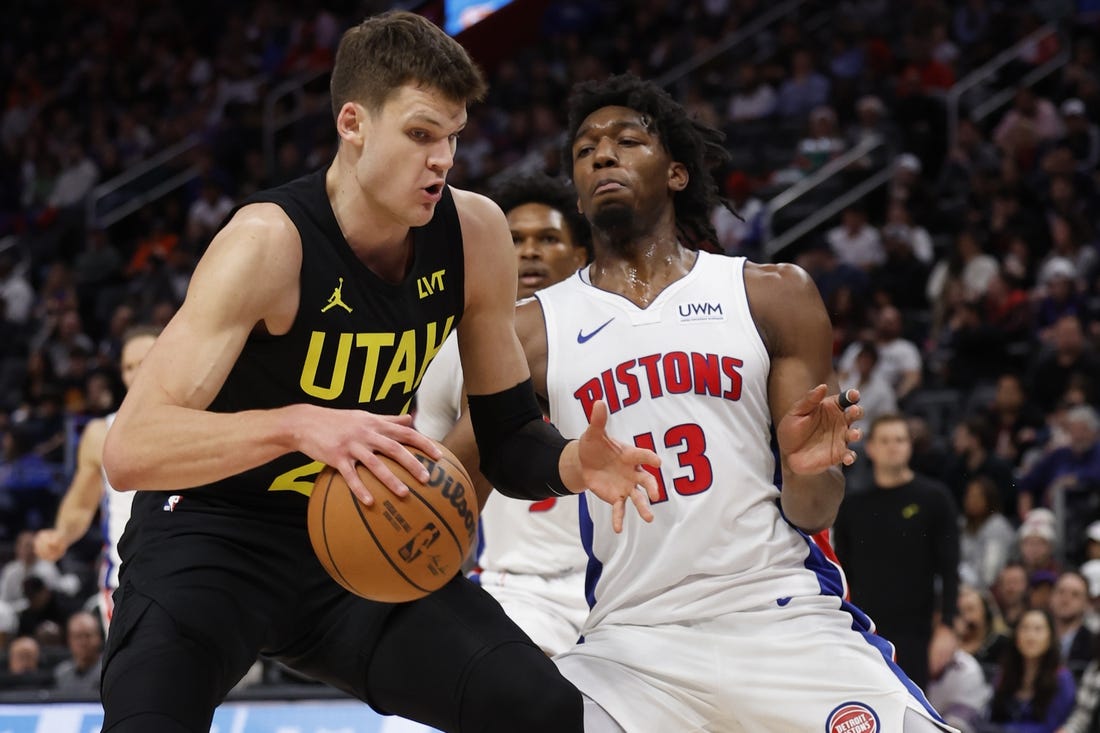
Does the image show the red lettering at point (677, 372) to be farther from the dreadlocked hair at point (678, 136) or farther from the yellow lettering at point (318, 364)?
the yellow lettering at point (318, 364)

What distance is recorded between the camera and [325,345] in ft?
11.5

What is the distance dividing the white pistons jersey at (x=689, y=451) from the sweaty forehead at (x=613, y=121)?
0.52m

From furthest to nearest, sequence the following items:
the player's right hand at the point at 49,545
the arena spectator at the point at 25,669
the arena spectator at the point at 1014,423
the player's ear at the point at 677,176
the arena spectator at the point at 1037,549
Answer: the arena spectator at the point at 1014,423 → the arena spectator at the point at 25,669 → the arena spectator at the point at 1037,549 → the player's right hand at the point at 49,545 → the player's ear at the point at 677,176

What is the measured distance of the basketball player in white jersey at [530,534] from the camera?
5121 mm

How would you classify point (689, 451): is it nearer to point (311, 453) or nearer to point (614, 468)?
point (614, 468)

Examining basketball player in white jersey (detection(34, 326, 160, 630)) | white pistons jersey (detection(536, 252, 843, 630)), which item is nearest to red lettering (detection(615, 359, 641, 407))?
white pistons jersey (detection(536, 252, 843, 630))

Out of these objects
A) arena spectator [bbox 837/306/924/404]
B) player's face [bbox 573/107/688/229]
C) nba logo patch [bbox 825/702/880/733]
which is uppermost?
arena spectator [bbox 837/306/924/404]

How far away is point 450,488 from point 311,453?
369 mm

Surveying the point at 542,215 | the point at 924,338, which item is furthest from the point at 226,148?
the point at 542,215

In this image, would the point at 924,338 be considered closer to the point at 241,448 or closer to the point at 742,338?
the point at 742,338

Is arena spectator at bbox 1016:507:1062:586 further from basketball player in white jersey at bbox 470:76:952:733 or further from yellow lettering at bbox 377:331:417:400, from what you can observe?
yellow lettering at bbox 377:331:417:400

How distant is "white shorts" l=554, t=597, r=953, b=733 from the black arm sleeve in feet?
1.65

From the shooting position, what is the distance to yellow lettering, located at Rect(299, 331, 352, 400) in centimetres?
351

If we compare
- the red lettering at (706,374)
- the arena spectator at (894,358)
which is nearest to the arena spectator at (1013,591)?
the arena spectator at (894,358)
